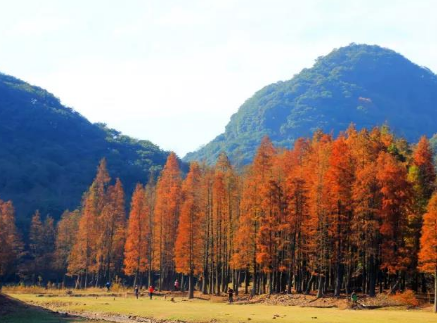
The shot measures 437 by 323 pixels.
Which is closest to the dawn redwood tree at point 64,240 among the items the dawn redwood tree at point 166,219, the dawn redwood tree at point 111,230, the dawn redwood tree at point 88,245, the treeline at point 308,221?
the dawn redwood tree at point 88,245

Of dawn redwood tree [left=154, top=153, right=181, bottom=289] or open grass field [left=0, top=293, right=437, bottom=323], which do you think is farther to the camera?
dawn redwood tree [left=154, top=153, right=181, bottom=289]

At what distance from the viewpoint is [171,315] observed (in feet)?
155

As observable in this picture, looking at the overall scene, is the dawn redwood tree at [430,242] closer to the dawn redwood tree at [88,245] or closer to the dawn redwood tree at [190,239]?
the dawn redwood tree at [190,239]

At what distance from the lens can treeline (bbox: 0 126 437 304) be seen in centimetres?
6275

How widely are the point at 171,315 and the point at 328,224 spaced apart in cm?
2555

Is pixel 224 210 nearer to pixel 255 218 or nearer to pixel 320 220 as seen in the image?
pixel 255 218

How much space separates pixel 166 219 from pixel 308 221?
29.4 meters

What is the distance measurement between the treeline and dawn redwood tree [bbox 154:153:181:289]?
0.17 m

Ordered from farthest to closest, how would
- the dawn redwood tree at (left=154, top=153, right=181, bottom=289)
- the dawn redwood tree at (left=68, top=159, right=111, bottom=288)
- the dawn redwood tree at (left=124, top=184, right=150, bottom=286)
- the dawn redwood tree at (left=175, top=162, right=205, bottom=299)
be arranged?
the dawn redwood tree at (left=68, top=159, right=111, bottom=288) < the dawn redwood tree at (left=124, top=184, right=150, bottom=286) < the dawn redwood tree at (left=154, top=153, right=181, bottom=289) < the dawn redwood tree at (left=175, top=162, right=205, bottom=299)

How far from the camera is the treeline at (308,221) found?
62750 millimetres

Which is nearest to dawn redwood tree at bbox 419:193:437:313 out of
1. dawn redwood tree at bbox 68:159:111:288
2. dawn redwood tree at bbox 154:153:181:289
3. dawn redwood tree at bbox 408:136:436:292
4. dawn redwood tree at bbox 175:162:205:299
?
dawn redwood tree at bbox 408:136:436:292

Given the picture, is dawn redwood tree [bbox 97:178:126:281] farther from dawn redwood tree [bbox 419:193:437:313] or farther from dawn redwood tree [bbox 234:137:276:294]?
dawn redwood tree [bbox 419:193:437:313]

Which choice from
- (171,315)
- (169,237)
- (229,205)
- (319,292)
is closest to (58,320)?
(171,315)

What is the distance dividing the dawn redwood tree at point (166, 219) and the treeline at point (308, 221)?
6.8 inches
